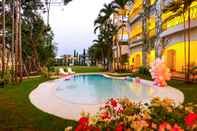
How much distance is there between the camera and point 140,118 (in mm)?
2639

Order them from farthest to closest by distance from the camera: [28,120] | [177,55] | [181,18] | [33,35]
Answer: [33,35] < [177,55] < [181,18] < [28,120]

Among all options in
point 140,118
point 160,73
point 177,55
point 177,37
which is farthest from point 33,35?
point 140,118

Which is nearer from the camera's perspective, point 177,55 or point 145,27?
point 145,27

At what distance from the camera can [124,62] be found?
123 feet

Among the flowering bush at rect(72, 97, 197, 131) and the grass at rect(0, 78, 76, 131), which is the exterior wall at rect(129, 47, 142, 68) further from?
the flowering bush at rect(72, 97, 197, 131)

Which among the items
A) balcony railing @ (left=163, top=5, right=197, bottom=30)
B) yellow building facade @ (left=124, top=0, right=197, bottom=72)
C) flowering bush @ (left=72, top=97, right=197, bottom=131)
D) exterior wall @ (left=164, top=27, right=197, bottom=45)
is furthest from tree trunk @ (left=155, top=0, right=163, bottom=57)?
flowering bush @ (left=72, top=97, right=197, bottom=131)

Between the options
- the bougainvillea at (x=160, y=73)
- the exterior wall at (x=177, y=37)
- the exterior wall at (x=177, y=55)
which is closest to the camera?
the bougainvillea at (x=160, y=73)

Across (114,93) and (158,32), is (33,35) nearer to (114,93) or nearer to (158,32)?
(158,32)

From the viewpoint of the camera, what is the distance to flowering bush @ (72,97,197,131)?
2.38 meters

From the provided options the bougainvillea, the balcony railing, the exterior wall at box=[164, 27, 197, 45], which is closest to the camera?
the bougainvillea

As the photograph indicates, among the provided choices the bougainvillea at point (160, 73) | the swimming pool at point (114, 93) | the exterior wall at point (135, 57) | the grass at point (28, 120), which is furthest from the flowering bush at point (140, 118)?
the exterior wall at point (135, 57)

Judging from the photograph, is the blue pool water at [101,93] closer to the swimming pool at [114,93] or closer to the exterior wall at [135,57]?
the swimming pool at [114,93]

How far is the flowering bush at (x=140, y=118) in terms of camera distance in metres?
2.38

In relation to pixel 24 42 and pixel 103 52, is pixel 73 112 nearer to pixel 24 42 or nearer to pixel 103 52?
pixel 24 42
